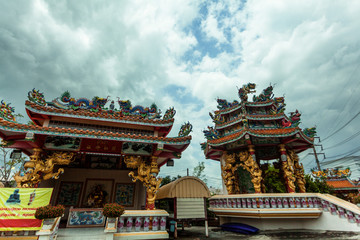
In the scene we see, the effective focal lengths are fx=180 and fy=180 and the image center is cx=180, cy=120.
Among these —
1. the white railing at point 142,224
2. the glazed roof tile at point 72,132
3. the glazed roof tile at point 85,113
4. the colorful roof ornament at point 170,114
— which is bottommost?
the white railing at point 142,224

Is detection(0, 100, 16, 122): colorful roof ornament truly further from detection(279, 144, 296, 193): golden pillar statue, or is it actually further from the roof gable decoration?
detection(279, 144, 296, 193): golden pillar statue

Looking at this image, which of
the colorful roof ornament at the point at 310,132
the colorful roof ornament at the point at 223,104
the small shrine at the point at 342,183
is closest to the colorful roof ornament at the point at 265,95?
the colorful roof ornament at the point at 223,104

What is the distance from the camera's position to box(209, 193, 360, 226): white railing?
898 cm

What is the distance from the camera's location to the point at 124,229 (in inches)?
303

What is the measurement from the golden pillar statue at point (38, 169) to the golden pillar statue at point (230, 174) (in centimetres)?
1032

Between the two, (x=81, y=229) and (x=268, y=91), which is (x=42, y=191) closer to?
(x=81, y=229)

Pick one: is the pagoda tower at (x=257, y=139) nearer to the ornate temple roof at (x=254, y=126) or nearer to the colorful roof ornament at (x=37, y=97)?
the ornate temple roof at (x=254, y=126)

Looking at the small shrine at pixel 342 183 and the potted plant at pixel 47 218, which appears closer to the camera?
the potted plant at pixel 47 218

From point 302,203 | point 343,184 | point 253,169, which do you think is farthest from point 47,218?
point 343,184

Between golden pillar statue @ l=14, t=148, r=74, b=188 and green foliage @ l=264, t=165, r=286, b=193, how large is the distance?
46.8 ft

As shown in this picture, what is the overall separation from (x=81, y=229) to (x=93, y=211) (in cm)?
80

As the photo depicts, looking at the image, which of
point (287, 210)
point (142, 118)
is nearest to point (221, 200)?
point (287, 210)

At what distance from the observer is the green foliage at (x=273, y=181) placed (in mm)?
14312

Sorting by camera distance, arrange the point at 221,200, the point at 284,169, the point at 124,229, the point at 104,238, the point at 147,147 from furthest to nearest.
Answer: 1. the point at 221,200
2. the point at 284,169
3. the point at 147,147
4. the point at 124,229
5. the point at 104,238
